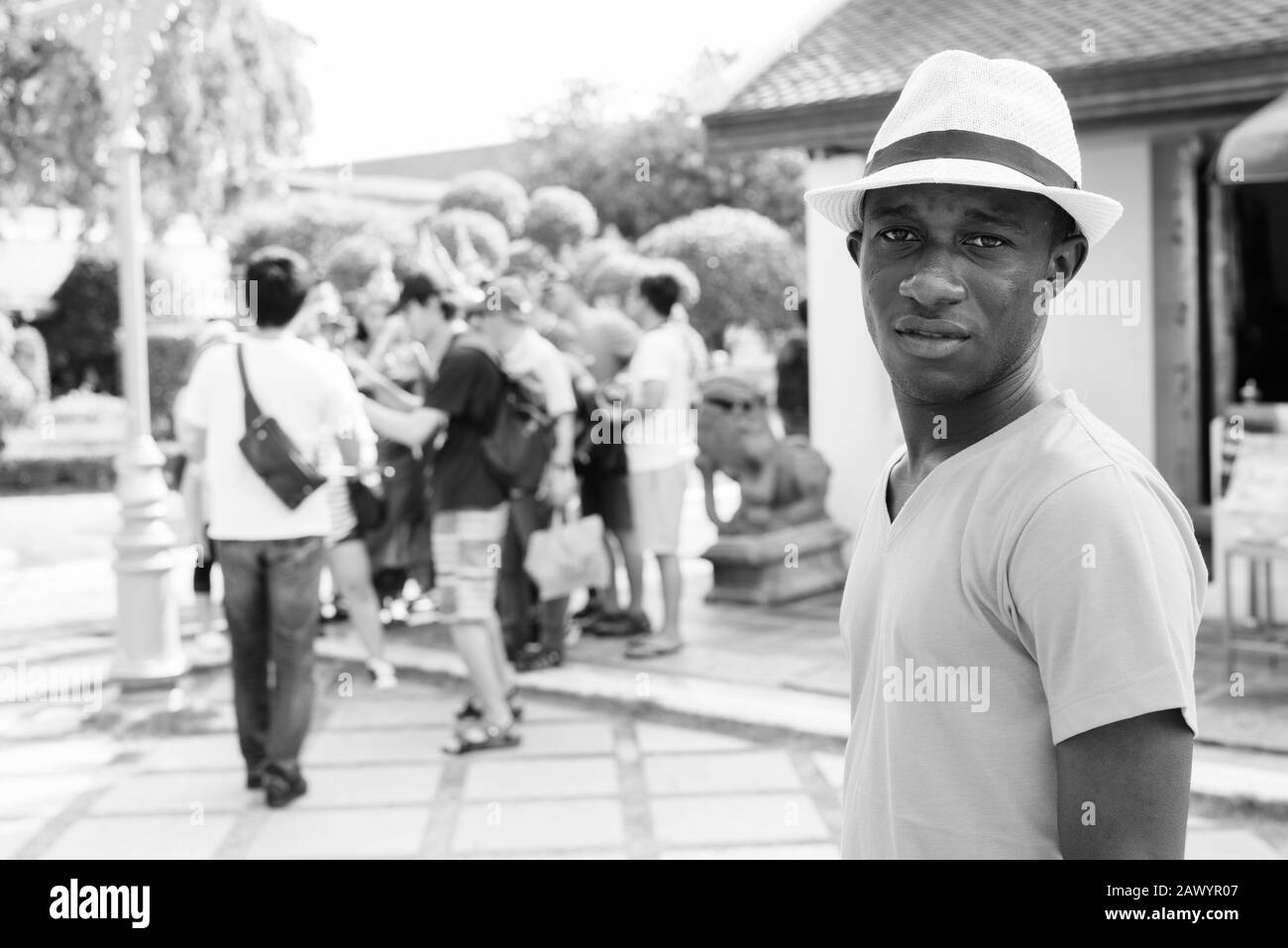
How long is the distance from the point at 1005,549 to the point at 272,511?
422 centimetres

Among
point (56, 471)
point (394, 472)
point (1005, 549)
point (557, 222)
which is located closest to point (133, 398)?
point (394, 472)

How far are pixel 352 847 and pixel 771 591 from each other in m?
4.14

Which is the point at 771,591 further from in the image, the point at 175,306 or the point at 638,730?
the point at 175,306

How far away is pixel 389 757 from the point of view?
19.6ft

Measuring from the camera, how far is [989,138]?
1.57m

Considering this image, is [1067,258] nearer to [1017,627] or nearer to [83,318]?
[1017,627]

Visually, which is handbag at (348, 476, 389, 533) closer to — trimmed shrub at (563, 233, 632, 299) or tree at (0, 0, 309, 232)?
tree at (0, 0, 309, 232)

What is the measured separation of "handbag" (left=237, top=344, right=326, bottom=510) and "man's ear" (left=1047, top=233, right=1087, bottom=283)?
399 centimetres

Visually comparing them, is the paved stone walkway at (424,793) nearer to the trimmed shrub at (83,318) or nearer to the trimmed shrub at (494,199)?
the trimmed shrub at (83,318)

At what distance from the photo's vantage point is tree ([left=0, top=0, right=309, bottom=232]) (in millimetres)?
15945

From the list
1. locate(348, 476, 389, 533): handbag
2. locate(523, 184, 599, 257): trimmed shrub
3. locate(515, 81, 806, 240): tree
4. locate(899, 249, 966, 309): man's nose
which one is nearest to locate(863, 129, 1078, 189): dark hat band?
locate(899, 249, 966, 309): man's nose
